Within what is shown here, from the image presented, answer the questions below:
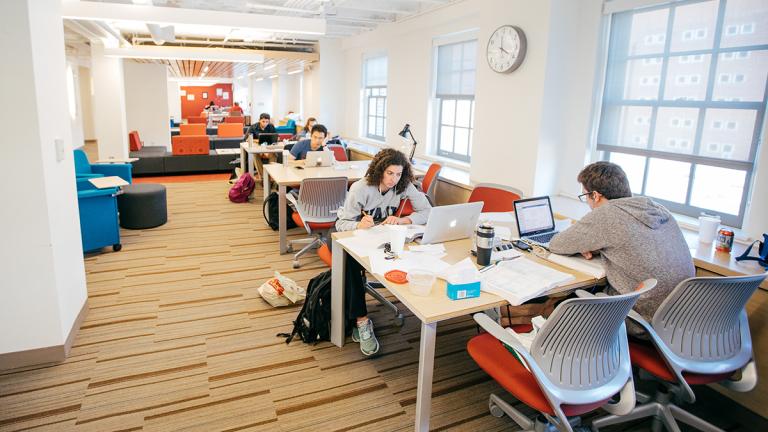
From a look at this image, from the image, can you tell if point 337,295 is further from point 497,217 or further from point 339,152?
point 339,152

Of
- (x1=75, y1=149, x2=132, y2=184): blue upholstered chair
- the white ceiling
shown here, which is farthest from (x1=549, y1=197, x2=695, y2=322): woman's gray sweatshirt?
(x1=75, y1=149, x2=132, y2=184): blue upholstered chair

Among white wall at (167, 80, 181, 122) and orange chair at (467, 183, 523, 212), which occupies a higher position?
white wall at (167, 80, 181, 122)

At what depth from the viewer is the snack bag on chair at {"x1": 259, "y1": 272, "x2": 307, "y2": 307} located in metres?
3.57

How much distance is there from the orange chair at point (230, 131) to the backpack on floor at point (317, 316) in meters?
9.25

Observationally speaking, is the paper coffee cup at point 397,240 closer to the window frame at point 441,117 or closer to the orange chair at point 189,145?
the window frame at point 441,117

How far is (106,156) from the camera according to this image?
29.5 feet

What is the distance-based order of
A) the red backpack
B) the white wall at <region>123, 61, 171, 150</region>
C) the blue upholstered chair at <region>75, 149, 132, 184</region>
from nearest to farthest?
the blue upholstered chair at <region>75, 149, 132, 184</region>
the red backpack
the white wall at <region>123, 61, 171, 150</region>

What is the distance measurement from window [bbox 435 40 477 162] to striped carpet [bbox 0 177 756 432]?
9.42 ft

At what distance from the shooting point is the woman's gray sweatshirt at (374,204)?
318cm

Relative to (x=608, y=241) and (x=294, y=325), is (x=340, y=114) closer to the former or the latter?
(x=294, y=325)

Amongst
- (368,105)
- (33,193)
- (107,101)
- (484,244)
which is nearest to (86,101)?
(107,101)

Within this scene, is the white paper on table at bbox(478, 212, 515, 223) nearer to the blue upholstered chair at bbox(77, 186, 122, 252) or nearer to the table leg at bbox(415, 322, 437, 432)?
the table leg at bbox(415, 322, 437, 432)

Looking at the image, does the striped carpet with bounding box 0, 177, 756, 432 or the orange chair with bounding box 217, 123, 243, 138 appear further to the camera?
the orange chair with bounding box 217, 123, 243, 138

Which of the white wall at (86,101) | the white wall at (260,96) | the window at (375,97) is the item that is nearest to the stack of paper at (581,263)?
the window at (375,97)
